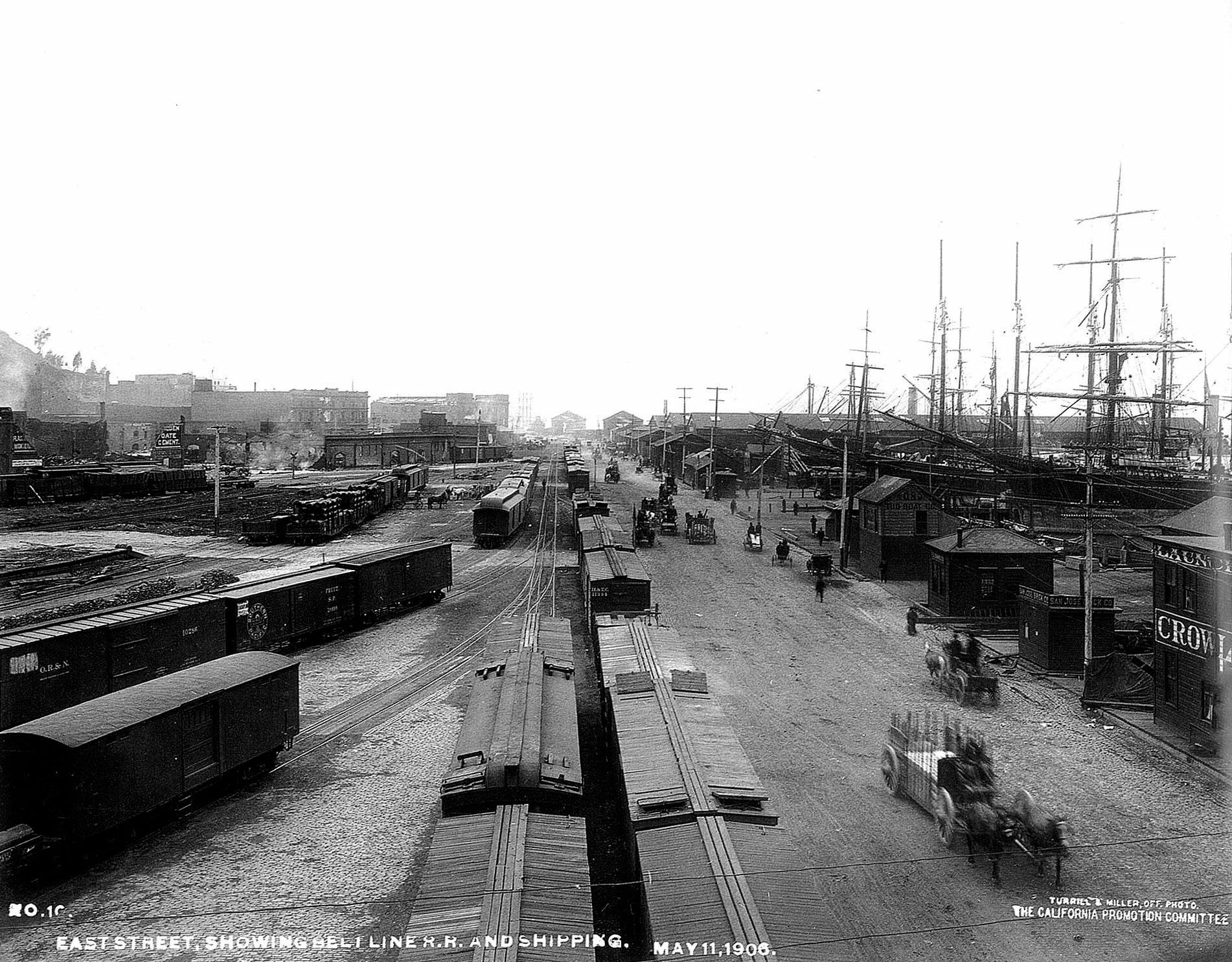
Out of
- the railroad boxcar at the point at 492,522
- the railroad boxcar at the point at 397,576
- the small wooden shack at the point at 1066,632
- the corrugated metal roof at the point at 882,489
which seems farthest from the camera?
the railroad boxcar at the point at 492,522

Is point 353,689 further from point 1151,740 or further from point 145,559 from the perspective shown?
point 145,559

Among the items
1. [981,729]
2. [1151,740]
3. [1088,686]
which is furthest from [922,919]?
[1088,686]

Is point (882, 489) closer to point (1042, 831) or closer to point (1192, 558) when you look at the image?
point (1192, 558)

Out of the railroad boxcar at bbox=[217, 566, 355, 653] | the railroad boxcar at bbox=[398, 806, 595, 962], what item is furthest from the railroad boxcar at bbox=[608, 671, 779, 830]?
the railroad boxcar at bbox=[217, 566, 355, 653]

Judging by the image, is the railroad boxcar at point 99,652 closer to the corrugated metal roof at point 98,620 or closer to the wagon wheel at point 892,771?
the corrugated metal roof at point 98,620

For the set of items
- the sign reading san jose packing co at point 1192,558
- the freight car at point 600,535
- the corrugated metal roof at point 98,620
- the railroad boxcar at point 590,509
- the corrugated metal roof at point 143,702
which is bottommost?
the corrugated metal roof at point 143,702

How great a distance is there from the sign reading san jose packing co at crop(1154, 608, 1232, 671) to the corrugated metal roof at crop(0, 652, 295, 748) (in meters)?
21.1

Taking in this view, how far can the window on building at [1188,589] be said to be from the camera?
18391 millimetres

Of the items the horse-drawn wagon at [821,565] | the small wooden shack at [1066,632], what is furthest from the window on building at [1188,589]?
the horse-drawn wagon at [821,565]

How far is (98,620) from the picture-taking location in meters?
18.3

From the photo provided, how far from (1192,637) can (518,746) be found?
54.4ft

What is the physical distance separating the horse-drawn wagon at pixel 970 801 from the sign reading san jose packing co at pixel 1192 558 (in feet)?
24.9

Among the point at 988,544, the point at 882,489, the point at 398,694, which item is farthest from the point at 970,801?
the point at 882,489

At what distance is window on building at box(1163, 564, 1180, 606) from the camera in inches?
754
